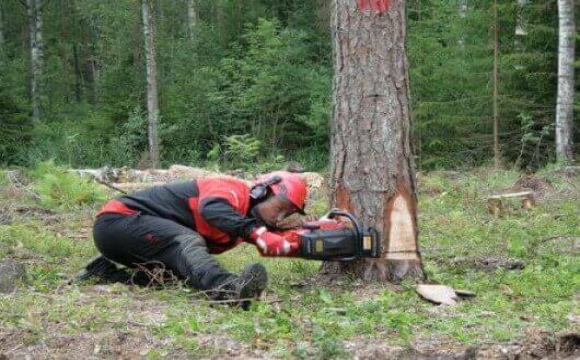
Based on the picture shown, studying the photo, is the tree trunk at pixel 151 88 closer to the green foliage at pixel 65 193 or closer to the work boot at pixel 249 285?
the green foliage at pixel 65 193

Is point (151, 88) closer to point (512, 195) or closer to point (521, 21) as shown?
point (521, 21)

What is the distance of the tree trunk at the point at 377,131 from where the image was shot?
6.12 meters

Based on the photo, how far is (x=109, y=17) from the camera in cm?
2544

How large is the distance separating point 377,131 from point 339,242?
0.95 m

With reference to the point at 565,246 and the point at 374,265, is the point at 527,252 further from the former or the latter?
the point at 374,265

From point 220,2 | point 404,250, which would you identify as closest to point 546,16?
point 404,250

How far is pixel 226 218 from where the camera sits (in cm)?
580

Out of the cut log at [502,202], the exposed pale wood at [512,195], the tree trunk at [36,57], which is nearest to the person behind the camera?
the cut log at [502,202]

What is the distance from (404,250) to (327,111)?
15829 mm

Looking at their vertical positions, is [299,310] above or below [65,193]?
below

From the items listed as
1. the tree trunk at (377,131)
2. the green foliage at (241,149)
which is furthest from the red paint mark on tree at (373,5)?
the green foliage at (241,149)

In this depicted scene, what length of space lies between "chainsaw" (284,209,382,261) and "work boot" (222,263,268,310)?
499 millimetres

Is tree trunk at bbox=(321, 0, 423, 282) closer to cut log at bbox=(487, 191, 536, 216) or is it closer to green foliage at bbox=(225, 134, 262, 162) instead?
cut log at bbox=(487, 191, 536, 216)

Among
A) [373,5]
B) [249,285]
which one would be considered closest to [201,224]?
[249,285]
